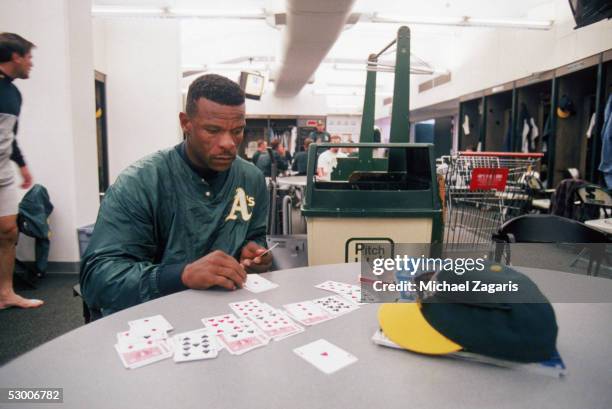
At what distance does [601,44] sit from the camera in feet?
17.7

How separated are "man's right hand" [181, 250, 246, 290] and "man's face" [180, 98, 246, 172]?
1.44 ft

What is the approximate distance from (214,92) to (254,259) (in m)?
0.60

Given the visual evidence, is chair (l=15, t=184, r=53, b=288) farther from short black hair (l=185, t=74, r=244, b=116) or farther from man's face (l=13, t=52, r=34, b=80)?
short black hair (l=185, t=74, r=244, b=116)

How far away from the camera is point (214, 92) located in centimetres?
142

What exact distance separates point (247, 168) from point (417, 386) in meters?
1.17

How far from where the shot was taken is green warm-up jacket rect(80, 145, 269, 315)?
1.13 m

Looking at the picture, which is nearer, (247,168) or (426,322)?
(426,322)

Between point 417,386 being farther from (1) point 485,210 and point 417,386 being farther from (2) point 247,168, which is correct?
(1) point 485,210

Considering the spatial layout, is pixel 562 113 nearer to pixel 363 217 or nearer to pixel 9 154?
pixel 363 217

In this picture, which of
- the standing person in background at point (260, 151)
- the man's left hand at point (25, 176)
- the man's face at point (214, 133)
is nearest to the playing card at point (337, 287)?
the man's face at point (214, 133)

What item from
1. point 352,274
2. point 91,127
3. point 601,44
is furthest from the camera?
point 601,44

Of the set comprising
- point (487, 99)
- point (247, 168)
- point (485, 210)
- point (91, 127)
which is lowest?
point (485, 210)

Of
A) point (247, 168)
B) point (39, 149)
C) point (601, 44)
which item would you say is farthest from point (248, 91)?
point (601, 44)

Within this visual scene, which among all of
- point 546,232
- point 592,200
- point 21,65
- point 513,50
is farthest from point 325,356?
point 513,50
